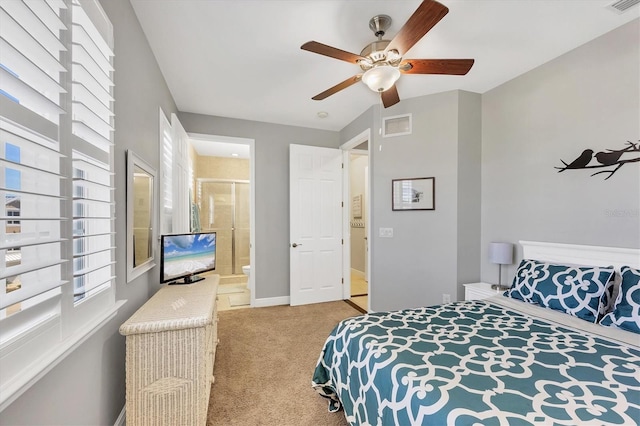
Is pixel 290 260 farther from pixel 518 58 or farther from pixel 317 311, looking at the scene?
pixel 518 58

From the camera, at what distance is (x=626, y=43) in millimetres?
1946

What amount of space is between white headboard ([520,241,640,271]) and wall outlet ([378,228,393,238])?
1286 mm

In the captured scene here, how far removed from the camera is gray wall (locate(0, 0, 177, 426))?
0.98 metres

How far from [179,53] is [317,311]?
10.7ft

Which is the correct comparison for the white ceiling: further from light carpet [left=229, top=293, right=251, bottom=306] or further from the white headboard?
light carpet [left=229, top=293, right=251, bottom=306]

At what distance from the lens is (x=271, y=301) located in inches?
153

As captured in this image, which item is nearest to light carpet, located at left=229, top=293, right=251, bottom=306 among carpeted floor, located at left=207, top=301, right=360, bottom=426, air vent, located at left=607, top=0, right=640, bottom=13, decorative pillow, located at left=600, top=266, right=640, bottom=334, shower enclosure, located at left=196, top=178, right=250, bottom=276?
carpeted floor, located at left=207, top=301, right=360, bottom=426

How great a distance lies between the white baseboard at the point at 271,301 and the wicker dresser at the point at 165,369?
224 centimetres

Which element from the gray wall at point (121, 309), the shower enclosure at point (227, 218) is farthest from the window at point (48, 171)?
the shower enclosure at point (227, 218)

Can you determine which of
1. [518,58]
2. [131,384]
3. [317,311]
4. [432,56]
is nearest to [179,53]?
[432,56]

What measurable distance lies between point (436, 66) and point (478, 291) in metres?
2.13

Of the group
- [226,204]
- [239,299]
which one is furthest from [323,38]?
[226,204]

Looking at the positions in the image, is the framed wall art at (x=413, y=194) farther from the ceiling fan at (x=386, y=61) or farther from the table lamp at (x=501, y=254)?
the ceiling fan at (x=386, y=61)

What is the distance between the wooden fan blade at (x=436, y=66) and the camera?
1.83 m
